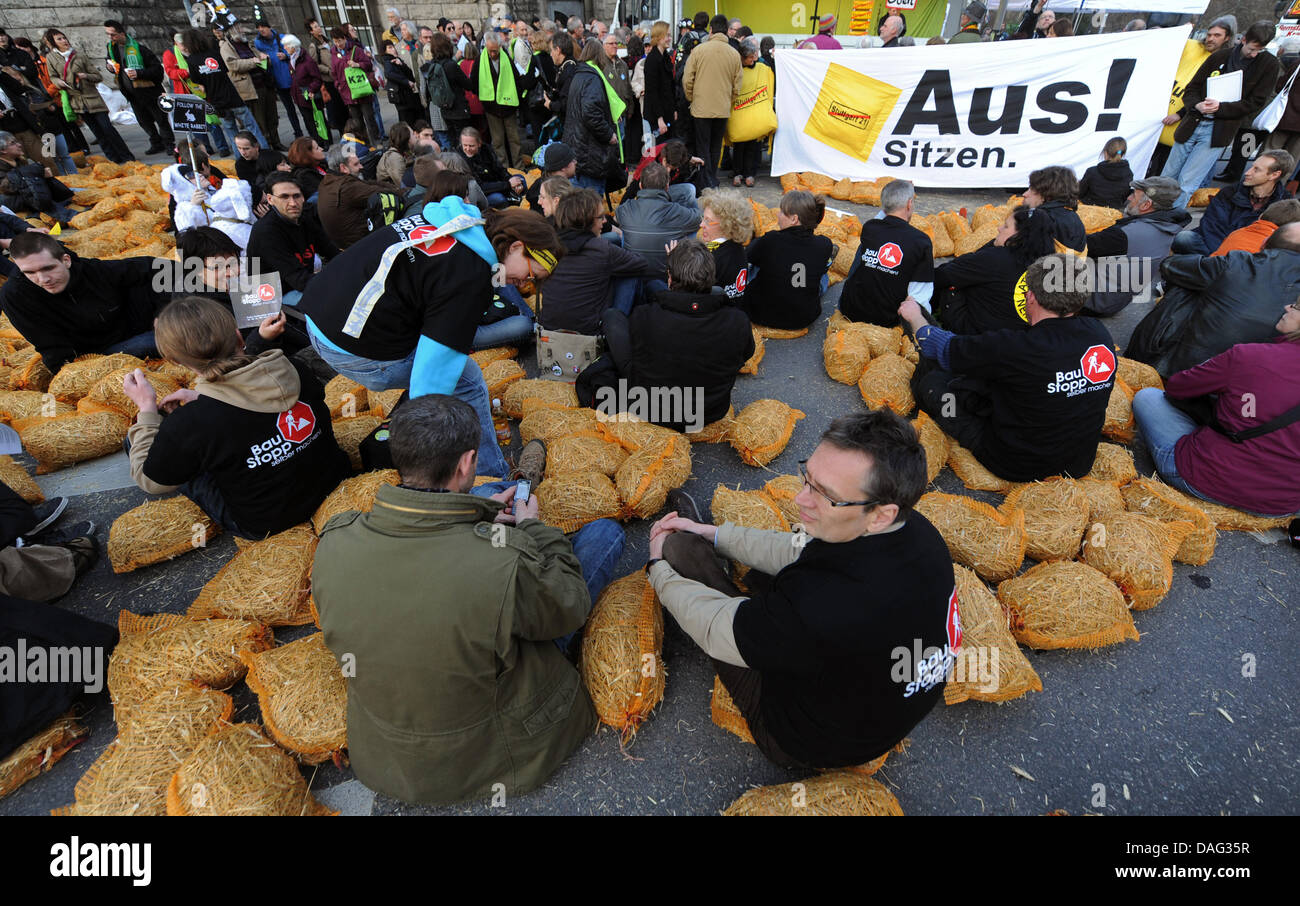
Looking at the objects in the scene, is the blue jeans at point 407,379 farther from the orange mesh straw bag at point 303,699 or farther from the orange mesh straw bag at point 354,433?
the orange mesh straw bag at point 303,699

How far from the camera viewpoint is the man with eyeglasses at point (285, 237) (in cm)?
490

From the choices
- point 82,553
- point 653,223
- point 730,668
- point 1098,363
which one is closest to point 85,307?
point 82,553

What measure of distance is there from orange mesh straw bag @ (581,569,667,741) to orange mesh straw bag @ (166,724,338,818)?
3.60 feet

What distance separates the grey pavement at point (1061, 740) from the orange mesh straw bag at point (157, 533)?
0.16 metres

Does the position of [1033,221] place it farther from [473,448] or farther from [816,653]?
[473,448]

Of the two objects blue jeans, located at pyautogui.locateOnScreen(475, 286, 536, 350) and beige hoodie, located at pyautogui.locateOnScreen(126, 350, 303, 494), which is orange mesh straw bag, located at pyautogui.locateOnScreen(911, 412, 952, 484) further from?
beige hoodie, located at pyautogui.locateOnScreen(126, 350, 303, 494)

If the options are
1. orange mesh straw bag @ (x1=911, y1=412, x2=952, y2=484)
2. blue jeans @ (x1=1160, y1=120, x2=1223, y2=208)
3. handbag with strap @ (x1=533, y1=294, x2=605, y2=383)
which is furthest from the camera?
blue jeans @ (x1=1160, y1=120, x2=1223, y2=208)

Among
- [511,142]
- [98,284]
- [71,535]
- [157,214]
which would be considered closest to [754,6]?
[511,142]

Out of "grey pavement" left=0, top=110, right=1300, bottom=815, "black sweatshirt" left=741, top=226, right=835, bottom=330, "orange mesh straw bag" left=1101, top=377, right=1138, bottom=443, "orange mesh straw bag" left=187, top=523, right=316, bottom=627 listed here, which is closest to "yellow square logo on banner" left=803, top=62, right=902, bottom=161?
"black sweatshirt" left=741, top=226, right=835, bottom=330

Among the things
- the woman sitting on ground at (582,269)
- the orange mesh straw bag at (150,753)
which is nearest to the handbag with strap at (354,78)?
the woman sitting on ground at (582,269)

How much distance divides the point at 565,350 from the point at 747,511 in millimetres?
2270

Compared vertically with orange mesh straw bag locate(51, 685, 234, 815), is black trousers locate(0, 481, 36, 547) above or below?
above

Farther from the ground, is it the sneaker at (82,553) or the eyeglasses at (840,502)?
the eyeglasses at (840,502)

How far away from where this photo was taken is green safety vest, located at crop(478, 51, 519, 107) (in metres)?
9.05
